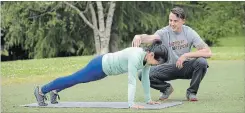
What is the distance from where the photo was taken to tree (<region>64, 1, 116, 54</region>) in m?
28.1

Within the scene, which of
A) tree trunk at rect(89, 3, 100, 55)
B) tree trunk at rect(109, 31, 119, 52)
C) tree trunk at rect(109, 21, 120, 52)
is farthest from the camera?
tree trunk at rect(109, 31, 119, 52)

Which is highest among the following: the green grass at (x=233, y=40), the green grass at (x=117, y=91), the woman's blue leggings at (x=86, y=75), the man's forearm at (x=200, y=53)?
the man's forearm at (x=200, y=53)

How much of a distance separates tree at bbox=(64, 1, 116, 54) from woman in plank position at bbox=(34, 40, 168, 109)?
66.8 feet

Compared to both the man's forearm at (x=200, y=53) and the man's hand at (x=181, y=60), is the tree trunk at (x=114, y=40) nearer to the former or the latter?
the man's forearm at (x=200, y=53)

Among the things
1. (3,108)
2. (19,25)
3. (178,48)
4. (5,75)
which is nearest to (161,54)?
(178,48)

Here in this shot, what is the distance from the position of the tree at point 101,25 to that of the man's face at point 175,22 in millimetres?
19806

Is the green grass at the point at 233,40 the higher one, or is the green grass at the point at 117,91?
the green grass at the point at 117,91

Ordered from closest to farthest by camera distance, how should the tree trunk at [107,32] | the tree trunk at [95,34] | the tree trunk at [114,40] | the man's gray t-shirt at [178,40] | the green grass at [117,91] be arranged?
the green grass at [117,91]
the man's gray t-shirt at [178,40]
the tree trunk at [107,32]
the tree trunk at [95,34]
the tree trunk at [114,40]

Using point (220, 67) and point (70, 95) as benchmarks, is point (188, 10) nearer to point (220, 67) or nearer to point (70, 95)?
point (220, 67)

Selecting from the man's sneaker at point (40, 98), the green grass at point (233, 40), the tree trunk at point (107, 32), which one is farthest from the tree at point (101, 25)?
the man's sneaker at point (40, 98)

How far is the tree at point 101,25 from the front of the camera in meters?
28.1

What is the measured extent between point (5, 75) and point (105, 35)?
1534 centimetres

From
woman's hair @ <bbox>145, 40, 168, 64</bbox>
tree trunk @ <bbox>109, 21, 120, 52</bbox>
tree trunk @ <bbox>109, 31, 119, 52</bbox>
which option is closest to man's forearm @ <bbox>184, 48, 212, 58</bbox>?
woman's hair @ <bbox>145, 40, 168, 64</bbox>

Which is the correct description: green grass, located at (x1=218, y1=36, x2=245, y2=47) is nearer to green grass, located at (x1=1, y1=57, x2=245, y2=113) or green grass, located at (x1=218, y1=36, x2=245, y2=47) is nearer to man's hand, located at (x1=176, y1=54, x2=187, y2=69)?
green grass, located at (x1=1, y1=57, x2=245, y2=113)
